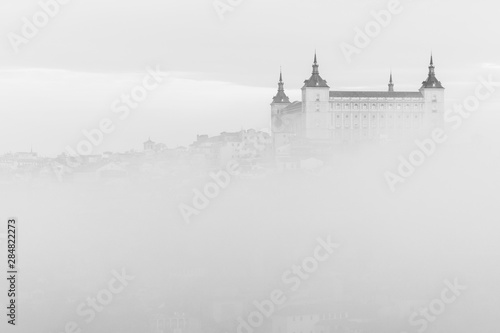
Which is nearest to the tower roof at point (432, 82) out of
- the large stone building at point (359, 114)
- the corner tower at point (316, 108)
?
the large stone building at point (359, 114)

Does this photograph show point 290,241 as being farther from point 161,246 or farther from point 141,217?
point 141,217

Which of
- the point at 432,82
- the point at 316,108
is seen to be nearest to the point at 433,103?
the point at 432,82

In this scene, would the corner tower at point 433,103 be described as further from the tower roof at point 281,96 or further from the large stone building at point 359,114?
the tower roof at point 281,96

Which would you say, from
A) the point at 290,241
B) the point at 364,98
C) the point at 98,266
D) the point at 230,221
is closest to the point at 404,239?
the point at 290,241

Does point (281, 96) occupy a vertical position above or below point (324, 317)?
above

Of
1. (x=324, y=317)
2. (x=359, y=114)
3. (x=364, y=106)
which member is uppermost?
(x=364, y=106)

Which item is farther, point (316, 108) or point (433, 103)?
point (433, 103)

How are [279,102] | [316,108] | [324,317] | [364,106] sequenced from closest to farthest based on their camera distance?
[324,317]
[316,108]
[364,106]
[279,102]

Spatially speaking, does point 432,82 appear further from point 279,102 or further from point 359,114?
point 279,102
